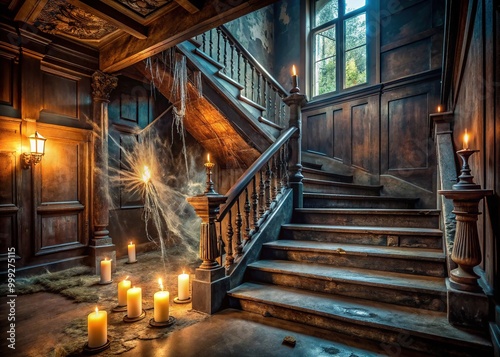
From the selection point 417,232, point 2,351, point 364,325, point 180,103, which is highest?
point 180,103

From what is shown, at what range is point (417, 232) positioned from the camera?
8.29ft

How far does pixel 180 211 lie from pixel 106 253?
1.68 m

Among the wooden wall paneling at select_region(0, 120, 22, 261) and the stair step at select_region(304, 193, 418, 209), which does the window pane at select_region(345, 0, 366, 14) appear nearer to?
the stair step at select_region(304, 193, 418, 209)

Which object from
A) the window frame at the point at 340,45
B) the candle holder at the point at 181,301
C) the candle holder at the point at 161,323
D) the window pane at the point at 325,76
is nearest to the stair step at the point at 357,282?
the candle holder at the point at 181,301

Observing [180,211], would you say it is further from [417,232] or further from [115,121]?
[417,232]

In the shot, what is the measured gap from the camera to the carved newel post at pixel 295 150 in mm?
3628

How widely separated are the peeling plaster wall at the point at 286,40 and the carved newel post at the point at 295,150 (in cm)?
302

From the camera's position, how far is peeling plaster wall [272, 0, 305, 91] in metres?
6.73

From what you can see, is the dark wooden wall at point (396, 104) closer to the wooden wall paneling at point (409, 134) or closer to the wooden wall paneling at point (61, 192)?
the wooden wall paneling at point (409, 134)

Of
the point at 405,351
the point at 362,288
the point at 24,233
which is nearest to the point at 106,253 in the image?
the point at 24,233

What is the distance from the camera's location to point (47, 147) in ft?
11.2

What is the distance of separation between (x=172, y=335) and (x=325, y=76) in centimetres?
603

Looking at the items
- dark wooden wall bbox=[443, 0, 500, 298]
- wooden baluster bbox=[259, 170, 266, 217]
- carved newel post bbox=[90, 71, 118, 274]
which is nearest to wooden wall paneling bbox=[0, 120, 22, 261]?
carved newel post bbox=[90, 71, 118, 274]

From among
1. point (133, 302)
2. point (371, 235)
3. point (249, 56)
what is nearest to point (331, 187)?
point (371, 235)
